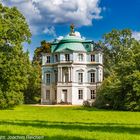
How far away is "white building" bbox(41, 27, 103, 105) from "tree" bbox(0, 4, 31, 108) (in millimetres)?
19127

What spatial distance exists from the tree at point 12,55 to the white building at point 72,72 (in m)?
19.1

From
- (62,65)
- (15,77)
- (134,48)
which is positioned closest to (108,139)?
(15,77)

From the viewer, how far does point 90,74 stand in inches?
2474

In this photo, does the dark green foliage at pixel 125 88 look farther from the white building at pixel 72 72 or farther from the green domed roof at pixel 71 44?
the green domed roof at pixel 71 44

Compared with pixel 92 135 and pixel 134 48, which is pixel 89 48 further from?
pixel 92 135

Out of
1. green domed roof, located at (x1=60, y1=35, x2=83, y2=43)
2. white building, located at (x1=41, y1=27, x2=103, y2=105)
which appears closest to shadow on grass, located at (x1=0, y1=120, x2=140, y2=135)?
white building, located at (x1=41, y1=27, x2=103, y2=105)

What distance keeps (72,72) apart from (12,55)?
21.5 m

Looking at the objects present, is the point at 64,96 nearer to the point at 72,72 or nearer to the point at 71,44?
the point at 72,72

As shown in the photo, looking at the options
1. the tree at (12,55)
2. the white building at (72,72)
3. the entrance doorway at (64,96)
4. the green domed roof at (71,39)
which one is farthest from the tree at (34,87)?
the tree at (12,55)

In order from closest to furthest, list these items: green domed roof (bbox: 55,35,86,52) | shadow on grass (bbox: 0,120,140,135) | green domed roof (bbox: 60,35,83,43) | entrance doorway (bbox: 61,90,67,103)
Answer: shadow on grass (bbox: 0,120,140,135) → entrance doorway (bbox: 61,90,67,103) → green domed roof (bbox: 55,35,86,52) → green domed roof (bbox: 60,35,83,43)

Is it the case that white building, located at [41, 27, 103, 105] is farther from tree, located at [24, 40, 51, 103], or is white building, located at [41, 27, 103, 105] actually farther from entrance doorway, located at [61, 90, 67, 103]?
tree, located at [24, 40, 51, 103]

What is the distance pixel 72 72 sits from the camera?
202ft

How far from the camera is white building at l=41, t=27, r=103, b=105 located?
61375mm

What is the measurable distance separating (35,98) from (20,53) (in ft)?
91.1
